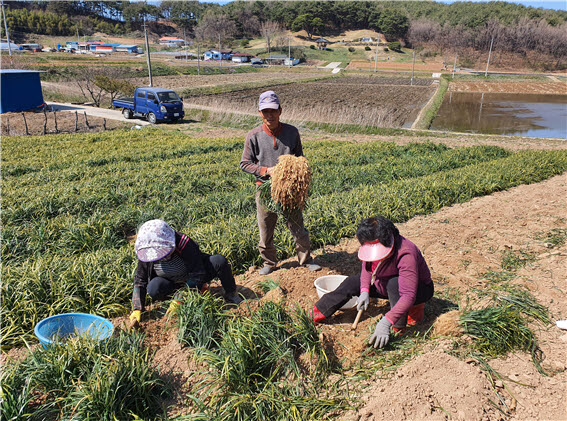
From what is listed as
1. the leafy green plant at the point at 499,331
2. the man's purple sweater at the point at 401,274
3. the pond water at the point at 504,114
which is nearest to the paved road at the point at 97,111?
the pond water at the point at 504,114

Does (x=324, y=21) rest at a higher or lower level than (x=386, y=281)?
higher

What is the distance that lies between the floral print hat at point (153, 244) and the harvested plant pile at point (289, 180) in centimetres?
124

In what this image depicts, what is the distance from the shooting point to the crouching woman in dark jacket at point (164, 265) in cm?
333

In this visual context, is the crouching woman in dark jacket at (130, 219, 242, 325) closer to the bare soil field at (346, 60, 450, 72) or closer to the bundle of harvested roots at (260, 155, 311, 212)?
the bundle of harvested roots at (260, 155, 311, 212)

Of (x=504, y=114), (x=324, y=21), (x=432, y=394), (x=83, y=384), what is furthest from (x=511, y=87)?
(x=324, y=21)

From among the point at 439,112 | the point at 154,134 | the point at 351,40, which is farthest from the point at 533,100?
the point at 351,40

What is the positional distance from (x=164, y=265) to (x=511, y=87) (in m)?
50.0

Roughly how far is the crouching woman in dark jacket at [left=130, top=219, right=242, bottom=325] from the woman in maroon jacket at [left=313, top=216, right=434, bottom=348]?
1112mm

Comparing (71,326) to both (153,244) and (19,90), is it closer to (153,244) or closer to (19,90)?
(153,244)

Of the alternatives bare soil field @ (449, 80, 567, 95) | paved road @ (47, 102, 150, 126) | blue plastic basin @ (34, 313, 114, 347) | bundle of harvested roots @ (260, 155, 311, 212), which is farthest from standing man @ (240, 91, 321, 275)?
bare soil field @ (449, 80, 567, 95)

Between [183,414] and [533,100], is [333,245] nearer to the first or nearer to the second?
[183,414]

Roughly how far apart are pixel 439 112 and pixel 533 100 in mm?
14469

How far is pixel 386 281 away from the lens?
3426mm

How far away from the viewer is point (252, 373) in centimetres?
278
